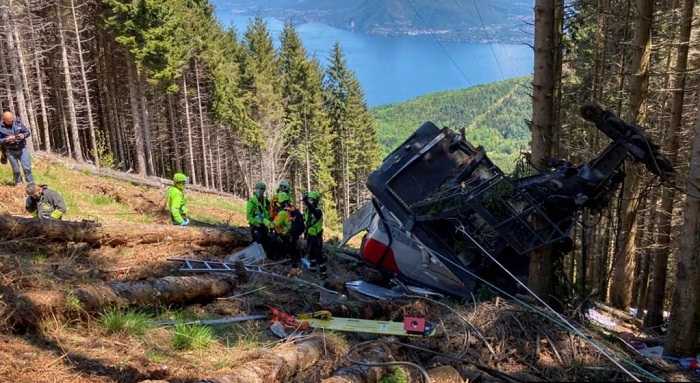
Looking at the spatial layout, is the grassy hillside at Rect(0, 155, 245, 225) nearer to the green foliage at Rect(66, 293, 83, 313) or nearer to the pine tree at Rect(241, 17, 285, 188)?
the green foliage at Rect(66, 293, 83, 313)

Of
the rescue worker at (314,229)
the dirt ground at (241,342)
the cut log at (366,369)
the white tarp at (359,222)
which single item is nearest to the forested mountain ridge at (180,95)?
the rescue worker at (314,229)

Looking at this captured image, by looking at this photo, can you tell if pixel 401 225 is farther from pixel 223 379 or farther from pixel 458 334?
pixel 223 379

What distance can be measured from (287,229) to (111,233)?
324 centimetres

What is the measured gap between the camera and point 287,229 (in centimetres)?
1051

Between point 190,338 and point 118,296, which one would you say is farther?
point 118,296

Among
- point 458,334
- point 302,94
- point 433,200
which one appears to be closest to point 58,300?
point 458,334

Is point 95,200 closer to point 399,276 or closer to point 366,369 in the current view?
point 399,276

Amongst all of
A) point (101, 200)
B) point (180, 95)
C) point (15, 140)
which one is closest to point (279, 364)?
point (15, 140)

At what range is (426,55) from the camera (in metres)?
190

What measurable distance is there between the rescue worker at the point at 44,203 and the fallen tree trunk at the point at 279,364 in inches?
284

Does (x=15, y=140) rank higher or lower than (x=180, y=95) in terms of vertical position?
higher

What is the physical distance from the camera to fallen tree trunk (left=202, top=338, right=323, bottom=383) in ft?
14.9

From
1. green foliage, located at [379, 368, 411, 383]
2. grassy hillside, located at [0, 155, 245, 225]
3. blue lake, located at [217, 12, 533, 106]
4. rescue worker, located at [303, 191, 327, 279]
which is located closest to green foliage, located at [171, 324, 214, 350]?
green foliage, located at [379, 368, 411, 383]

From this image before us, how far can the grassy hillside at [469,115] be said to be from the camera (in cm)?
9644
